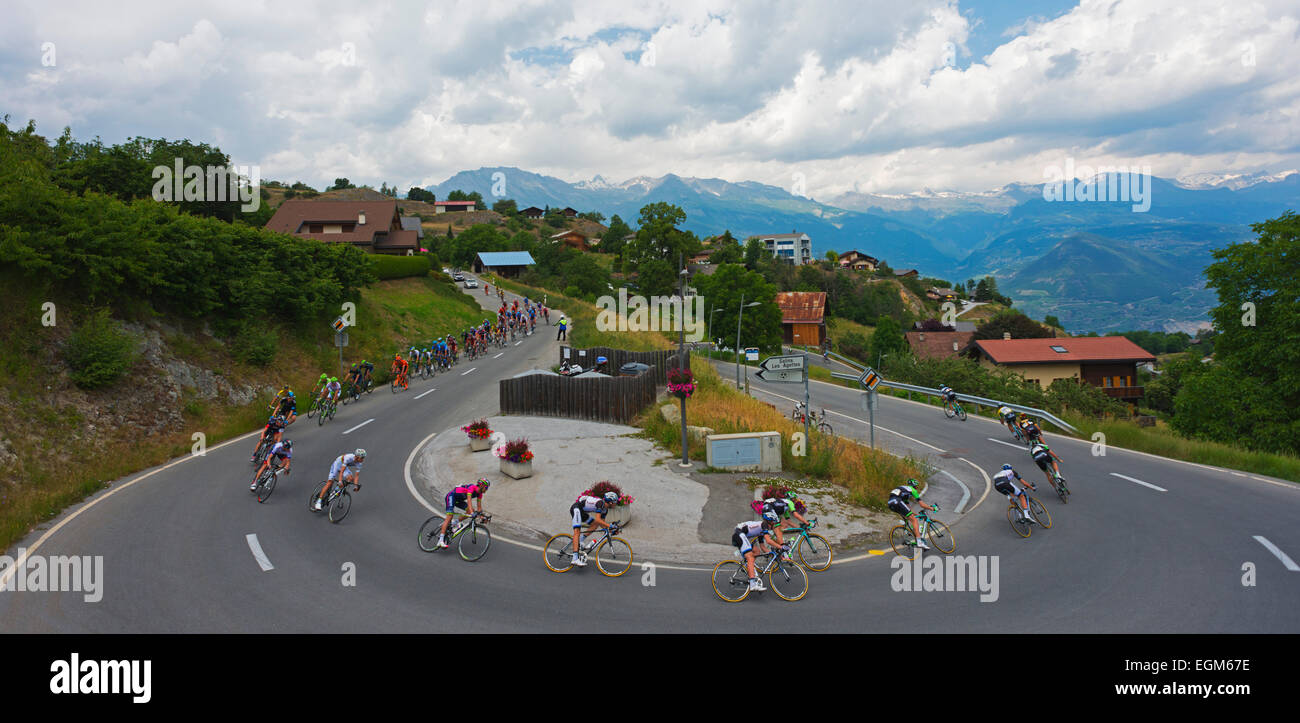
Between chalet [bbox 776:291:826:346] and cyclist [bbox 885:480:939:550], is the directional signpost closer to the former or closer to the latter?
cyclist [bbox 885:480:939:550]

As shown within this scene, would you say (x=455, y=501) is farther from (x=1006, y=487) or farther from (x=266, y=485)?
(x=1006, y=487)

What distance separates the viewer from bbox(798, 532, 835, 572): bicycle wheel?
10056 mm

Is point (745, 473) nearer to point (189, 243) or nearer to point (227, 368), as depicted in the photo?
point (227, 368)

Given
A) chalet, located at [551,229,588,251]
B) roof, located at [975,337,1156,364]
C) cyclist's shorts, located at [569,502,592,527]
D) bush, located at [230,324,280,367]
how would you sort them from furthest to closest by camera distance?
1. chalet, located at [551,229,588,251]
2. roof, located at [975,337,1156,364]
3. bush, located at [230,324,280,367]
4. cyclist's shorts, located at [569,502,592,527]

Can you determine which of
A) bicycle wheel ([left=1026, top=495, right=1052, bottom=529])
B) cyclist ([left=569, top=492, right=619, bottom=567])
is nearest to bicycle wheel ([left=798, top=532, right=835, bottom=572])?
cyclist ([left=569, top=492, right=619, bottom=567])

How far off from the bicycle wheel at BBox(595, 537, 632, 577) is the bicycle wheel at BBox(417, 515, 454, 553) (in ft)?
9.27

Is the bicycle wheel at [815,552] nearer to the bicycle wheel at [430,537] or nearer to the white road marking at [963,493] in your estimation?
the white road marking at [963,493]

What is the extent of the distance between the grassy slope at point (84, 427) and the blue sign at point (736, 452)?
13928 millimetres

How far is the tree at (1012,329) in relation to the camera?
81.6 meters

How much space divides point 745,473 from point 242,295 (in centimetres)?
2155

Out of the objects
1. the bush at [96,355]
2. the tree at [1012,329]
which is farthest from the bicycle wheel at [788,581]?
the tree at [1012,329]

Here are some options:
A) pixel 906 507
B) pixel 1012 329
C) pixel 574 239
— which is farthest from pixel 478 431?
pixel 574 239

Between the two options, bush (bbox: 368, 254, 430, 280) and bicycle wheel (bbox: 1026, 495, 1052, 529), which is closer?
bicycle wheel (bbox: 1026, 495, 1052, 529)
